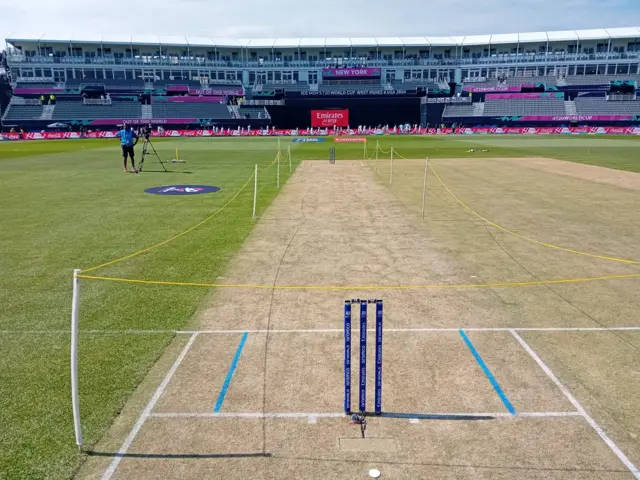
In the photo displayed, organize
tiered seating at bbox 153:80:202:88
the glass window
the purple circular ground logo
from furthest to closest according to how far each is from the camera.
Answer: tiered seating at bbox 153:80:202:88
the glass window
the purple circular ground logo

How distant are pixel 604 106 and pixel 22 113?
10354 centimetres

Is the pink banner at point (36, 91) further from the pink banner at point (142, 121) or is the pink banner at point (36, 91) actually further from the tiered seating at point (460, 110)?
the tiered seating at point (460, 110)

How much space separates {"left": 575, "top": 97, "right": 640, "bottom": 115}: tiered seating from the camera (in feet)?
285

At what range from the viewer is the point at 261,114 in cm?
9131

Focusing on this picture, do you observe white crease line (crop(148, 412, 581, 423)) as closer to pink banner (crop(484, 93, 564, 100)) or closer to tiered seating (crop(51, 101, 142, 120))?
tiered seating (crop(51, 101, 142, 120))

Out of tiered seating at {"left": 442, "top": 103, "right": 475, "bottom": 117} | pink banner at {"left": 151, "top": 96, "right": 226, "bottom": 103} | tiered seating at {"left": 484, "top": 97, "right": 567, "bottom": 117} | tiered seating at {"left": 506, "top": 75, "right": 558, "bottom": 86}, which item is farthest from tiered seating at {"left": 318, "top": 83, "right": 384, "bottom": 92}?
tiered seating at {"left": 506, "top": 75, "right": 558, "bottom": 86}

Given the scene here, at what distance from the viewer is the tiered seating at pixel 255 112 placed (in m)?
91.1

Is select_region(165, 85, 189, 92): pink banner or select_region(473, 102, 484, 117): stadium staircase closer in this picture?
select_region(473, 102, 484, 117): stadium staircase

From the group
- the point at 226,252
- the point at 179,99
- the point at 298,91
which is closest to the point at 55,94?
the point at 179,99

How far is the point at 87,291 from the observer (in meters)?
10.1

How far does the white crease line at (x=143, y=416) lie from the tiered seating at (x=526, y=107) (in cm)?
9364

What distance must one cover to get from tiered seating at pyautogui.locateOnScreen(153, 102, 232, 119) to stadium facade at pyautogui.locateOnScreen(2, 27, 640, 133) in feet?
0.83

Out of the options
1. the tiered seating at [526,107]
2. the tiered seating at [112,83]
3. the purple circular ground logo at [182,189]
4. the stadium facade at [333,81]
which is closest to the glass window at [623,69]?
the stadium facade at [333,81]

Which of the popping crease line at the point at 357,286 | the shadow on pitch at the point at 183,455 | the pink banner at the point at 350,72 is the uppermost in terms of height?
the pink banner at the point at 350,72
